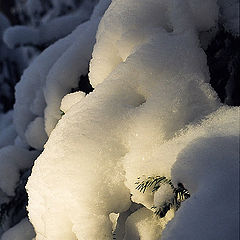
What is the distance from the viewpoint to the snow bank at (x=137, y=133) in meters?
1.22

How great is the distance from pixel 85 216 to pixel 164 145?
0.32 m

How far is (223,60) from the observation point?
1.85m

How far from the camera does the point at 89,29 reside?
7.67 ft

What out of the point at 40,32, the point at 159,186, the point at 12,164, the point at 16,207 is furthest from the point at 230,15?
the point at 40,32

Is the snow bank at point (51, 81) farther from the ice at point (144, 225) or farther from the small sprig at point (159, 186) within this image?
the small sprig at point (159, 186)

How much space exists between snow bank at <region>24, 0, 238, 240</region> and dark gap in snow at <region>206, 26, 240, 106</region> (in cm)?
23

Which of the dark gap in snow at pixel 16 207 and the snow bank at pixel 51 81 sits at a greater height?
the snow bank at pixel 51 81

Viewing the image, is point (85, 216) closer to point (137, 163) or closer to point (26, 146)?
point (137, 163)

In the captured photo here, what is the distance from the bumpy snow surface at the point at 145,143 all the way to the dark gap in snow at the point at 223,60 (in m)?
0.21

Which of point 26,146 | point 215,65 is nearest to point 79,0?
point 26,146

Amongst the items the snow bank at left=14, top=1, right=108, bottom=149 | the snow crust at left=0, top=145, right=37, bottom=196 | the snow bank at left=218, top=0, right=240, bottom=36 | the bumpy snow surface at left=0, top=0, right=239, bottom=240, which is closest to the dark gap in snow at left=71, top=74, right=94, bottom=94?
the snow bank at left=14, top=1, right=108, bottom=149

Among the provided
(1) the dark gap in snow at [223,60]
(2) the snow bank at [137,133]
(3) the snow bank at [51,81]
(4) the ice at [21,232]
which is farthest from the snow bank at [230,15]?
(4) the ice at [21,232]

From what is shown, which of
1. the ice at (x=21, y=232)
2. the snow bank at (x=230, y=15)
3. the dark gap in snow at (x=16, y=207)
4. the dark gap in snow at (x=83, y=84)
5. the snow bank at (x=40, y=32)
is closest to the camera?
the snow bank at (x=230, y=15)

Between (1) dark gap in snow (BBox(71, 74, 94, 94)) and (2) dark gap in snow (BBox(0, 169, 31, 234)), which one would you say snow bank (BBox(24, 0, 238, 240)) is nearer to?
(1) dark gap in snow (BBox(71, 74, 94, 94))
